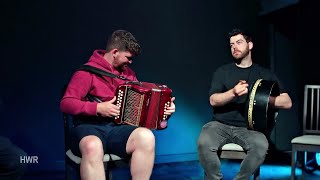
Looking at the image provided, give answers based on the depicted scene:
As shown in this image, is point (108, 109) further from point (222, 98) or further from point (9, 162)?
point (222, 98)

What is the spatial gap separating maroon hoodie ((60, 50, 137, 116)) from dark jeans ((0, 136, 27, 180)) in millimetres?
376

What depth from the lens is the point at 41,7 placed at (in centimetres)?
358

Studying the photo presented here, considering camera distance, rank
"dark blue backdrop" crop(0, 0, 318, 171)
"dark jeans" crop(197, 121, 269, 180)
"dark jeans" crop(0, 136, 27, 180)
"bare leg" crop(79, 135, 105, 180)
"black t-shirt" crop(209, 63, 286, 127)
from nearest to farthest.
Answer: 1. "bare leg" crop(79, 135, 105, 180)
2. "dark jeans" crop(0, 136, 27, 180)
3. "dark jeans" crop(197, 121, 269, 180)
4. "black t-shirt" crop(209, 63, 286, 127)
5. "dark blue backdrop" crop(0, 0, 318, 171)

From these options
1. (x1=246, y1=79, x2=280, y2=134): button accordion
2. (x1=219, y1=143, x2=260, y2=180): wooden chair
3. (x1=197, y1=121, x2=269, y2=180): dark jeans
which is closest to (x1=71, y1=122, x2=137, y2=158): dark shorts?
(x1=197, y1=121, x2=269, y2=180): dark jeans

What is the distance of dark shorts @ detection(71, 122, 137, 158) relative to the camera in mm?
2412

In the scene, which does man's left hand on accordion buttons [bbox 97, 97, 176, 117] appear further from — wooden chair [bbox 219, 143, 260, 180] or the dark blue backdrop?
the dark blue backdrop

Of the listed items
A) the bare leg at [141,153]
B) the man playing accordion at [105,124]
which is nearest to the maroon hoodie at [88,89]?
the man playing accordion at [105,124]

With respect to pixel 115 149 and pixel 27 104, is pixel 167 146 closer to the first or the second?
pixel 27 104

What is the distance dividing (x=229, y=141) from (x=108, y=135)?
899 mm

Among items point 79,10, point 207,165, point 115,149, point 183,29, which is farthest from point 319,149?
point 79,10

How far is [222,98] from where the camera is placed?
2.82 metres

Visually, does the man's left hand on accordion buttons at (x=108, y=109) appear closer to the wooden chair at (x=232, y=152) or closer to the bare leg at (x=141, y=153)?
the bare leg at (x=141, y=153)

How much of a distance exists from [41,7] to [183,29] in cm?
146

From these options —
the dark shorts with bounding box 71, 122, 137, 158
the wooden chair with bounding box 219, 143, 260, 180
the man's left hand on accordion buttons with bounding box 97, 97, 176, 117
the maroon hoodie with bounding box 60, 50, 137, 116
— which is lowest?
the wooden chair with bounding box 219, 143, 260, 180
